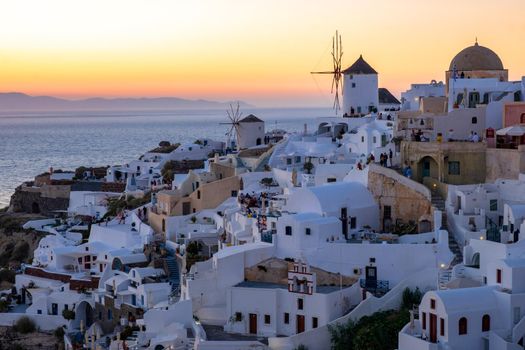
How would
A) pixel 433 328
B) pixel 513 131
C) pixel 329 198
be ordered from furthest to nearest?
1. pixel 513 131
2. pixel 329 198
3. pixel 433 328

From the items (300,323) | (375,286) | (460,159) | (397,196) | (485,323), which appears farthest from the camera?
(460,159)

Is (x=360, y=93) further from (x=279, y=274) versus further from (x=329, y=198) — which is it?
(x=279, y=274)

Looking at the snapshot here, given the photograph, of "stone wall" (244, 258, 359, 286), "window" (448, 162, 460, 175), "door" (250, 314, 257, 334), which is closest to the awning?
"window" (448, 162, 460, 175)

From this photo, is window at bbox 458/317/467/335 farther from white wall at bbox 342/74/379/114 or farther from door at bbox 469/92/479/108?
white wall at bbox 342/74/379/114

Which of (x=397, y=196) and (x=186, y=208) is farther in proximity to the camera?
(x=186, y=208)

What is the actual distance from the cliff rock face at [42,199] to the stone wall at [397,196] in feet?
88.3

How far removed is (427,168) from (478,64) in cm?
1000

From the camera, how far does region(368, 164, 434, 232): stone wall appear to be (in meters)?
30.3

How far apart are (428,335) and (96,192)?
32648 millimetres

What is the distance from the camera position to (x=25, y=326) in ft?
111

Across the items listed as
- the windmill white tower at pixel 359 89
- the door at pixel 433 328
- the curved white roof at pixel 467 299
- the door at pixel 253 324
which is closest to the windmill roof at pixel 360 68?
the windmill white tower at pixel 359 89

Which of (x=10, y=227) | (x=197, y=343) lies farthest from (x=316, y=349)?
(x=10, y=227)

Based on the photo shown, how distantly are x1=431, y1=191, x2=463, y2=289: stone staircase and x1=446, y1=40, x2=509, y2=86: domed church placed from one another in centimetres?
1075

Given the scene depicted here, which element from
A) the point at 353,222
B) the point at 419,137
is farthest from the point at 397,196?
the point at 419,137
